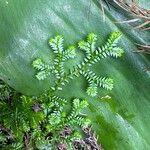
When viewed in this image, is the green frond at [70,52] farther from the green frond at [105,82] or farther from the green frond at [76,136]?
the green frond at [76,136]

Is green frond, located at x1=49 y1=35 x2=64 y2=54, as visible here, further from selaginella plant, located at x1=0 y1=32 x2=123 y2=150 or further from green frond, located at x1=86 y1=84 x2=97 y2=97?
green frond, located at x1=86 y1=84 x2=97 y2=97

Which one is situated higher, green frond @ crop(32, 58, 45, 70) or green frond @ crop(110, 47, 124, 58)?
green frond @ crop(32, 58, 45, 70)

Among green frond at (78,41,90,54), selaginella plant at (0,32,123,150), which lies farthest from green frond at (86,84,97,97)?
green frond at (78,41,90,54)

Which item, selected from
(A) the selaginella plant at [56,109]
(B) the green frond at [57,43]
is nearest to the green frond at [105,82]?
(A) the selaginella plant at [56,109]

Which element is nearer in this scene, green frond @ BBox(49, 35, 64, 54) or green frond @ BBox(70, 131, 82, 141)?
green frond @ BBox(49, 35, 64, 54)

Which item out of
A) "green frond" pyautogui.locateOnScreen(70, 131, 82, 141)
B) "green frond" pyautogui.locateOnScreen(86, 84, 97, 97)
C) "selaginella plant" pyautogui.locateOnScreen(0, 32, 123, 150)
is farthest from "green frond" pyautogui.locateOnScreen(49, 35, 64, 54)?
"green frond" pyautogui.locateOnScreen(70, 131, 82, 141)

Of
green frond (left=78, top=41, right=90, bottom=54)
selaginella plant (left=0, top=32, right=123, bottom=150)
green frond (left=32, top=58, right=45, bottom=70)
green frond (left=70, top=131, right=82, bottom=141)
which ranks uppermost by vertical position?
green frond (left=32, top=58, right=45, bottom=70)

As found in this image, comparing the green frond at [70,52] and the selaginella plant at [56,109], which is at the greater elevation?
the green frond at [70,52]
